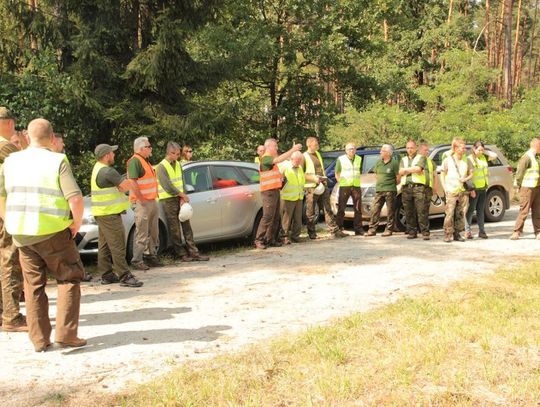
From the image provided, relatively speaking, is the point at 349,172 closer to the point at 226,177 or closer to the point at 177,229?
the point at 226,177

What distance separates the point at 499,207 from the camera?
14.1 meters

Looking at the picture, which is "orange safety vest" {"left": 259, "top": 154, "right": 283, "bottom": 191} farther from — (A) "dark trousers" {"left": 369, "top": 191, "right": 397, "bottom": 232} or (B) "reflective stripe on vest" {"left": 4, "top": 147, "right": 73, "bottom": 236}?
(B) "reflective stripe on vest" {"left": 4, "top": 147, "right": 73, "bottom": 236}

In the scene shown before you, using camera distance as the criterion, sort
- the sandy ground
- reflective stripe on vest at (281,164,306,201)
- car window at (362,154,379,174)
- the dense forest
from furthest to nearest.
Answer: car window at (362,154,379,174) < the dense forest < reflective stripe on vest at (281,164,306,201) < the sandy ground

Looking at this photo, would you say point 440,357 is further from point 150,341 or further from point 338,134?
point 338,134

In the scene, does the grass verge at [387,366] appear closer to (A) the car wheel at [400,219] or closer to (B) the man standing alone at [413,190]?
(B) the man standing alone at [413,190]

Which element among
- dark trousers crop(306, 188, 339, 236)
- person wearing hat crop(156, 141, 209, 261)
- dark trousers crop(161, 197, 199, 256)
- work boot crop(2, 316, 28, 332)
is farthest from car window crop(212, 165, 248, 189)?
work boot crop(2, 316, 28, 332)

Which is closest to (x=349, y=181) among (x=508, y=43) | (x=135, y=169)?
(x=135, y=169)

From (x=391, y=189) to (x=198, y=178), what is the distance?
392cm

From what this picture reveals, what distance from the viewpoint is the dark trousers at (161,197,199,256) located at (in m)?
9.27

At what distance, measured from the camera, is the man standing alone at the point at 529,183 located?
1086 centimetres

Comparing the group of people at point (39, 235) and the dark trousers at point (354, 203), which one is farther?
the dark trousers at point (354, 203)

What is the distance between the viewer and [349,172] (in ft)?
38.9

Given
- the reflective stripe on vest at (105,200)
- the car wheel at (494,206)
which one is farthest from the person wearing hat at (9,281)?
the car wheel at (494,206)

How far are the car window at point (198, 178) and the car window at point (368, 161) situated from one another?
4688 mm
